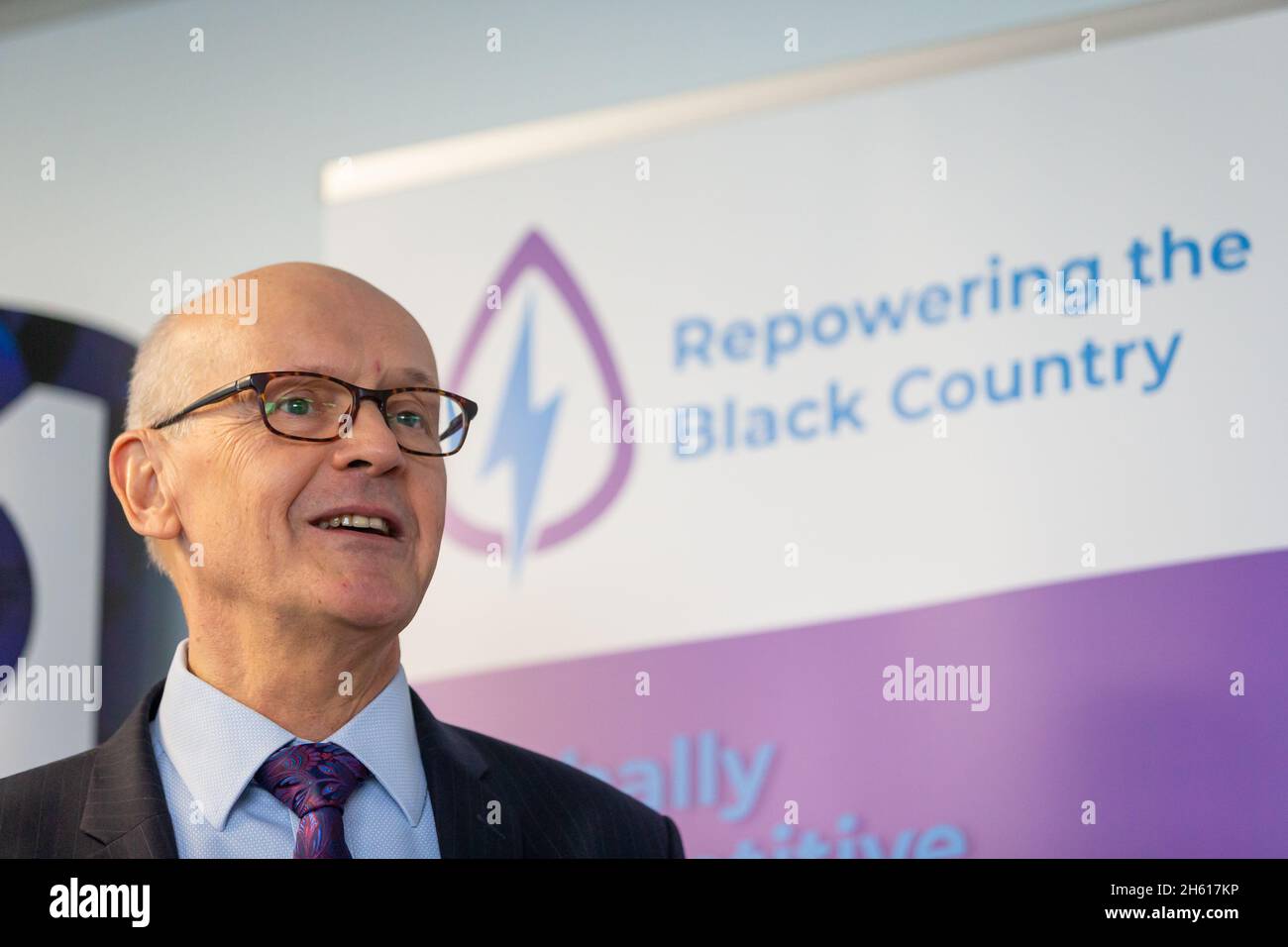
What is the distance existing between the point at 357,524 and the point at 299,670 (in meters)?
0.18

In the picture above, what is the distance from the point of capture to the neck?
1.56 m

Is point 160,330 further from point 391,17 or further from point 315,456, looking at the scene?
point 391,17

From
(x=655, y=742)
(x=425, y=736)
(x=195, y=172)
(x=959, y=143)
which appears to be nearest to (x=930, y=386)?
(x=959, y=143)

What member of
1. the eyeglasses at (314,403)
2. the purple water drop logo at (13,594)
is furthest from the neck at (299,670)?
the purple water drop logo at (13,594)

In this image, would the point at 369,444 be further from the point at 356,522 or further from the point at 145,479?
the point at 145,479

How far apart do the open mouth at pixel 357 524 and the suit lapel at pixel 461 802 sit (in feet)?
0.71

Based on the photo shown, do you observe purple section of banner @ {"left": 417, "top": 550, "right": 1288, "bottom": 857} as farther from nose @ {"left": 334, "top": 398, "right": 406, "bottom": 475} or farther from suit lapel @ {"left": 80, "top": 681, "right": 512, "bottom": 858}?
nose @ {"left": 334, "top": 398, "right": 406, "bottom": 475}

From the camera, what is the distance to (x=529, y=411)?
253 cm

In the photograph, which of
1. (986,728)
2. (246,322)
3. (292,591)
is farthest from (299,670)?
(986,728)

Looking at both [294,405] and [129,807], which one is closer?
[129,807]

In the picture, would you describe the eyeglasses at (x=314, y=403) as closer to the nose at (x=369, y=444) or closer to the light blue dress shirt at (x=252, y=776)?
the nose at (x=369, y=444)

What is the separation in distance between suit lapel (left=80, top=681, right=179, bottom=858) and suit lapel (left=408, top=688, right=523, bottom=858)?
0.93 ft

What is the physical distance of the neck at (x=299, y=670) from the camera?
5.13 feet

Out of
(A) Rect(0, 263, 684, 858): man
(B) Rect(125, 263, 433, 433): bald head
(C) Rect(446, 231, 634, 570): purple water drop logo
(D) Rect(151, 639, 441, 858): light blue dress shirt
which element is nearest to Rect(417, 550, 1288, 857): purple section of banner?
(C) Rect(446, 231, 634, 570): purple water drop logo
